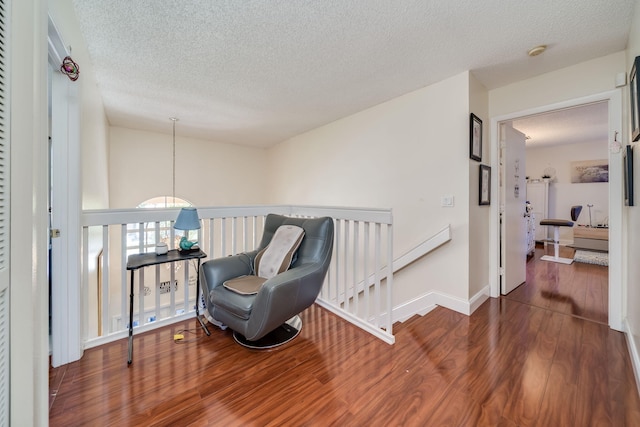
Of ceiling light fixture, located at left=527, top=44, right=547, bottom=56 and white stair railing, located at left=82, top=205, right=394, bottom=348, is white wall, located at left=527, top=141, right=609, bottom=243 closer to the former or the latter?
ceiling light fixture, located at left=527, top=44, right=547, bottom=56

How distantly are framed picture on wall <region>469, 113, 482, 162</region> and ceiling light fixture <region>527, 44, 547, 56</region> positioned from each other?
23.1 inches

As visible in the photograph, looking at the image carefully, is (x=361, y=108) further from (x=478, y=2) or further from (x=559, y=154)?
(x=559, y=154)

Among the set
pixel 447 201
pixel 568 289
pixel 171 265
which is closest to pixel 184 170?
pixel 171 265

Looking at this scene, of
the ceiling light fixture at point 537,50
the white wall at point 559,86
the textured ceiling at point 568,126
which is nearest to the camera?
the ceiling light fixture at point 537,50

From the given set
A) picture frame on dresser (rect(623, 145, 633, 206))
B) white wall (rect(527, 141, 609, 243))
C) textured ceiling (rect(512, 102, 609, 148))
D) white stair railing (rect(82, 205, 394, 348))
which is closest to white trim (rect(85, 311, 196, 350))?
white stair railing (rect(82, 205, 394, 348))

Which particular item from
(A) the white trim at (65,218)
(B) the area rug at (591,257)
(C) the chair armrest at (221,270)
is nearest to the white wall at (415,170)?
(C) the chair armrest at (221,270)

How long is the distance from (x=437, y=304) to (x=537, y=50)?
2.43 m

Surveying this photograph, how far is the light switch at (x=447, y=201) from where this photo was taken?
2.58m

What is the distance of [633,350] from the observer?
1.68 metres

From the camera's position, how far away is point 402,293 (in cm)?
308

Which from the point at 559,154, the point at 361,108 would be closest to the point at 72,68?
the point at 361,108

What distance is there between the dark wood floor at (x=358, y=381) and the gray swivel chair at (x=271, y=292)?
170 mm

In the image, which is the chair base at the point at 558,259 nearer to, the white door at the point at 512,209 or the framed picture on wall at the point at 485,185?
the white door at the point at 512,209

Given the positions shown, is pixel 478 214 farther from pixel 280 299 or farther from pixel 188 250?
pixel 188 250
